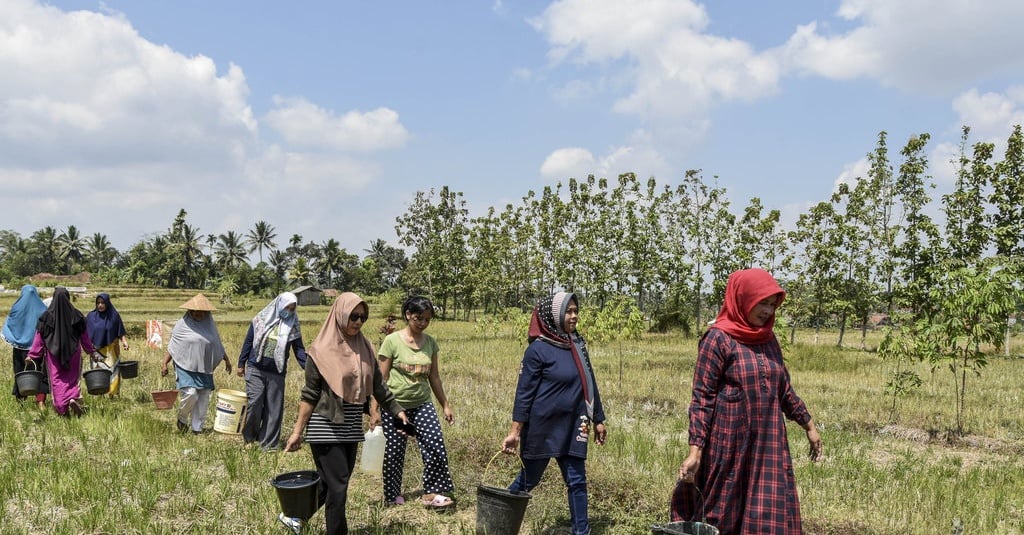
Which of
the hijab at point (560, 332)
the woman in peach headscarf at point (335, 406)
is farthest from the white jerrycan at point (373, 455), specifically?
the hijab at point (560, 332)

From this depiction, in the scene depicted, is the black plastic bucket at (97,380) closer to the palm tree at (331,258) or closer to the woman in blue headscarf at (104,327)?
the woman in blue headscarf at (104,327)

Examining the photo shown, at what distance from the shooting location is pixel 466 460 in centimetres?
643

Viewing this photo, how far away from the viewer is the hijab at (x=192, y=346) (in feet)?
24.0

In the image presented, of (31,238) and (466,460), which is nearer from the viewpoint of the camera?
(466,460)

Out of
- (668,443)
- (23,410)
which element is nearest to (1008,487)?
(668,443)

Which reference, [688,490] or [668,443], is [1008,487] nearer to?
[668,443]

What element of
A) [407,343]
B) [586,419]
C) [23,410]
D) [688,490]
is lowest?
[23,410]

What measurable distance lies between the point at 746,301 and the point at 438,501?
8.84 feet

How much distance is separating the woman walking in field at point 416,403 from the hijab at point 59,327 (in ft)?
15.2

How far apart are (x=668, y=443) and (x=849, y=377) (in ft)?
28.9

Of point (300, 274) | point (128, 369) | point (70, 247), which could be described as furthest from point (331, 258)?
point (128, 369)

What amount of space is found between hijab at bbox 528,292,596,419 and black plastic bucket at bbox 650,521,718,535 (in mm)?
1014

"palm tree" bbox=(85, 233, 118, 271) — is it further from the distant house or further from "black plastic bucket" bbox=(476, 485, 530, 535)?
"black plastic bucket" bbox=(476, 485, 530, 535)

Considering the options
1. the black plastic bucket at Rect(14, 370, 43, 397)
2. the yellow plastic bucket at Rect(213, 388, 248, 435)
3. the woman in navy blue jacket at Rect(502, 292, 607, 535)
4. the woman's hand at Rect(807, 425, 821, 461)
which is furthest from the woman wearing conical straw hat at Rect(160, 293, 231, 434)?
the woman's hand at Rect(807, 425, 821, 461)
